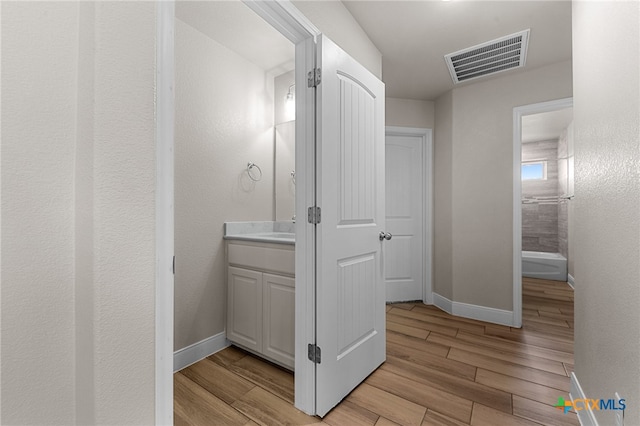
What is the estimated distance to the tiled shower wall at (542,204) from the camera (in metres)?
5.19

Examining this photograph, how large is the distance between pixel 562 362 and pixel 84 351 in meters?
2.81

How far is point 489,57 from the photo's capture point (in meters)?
2.56

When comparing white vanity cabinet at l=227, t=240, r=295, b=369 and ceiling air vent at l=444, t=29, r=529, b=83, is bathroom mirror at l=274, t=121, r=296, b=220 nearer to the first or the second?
white vanity cabinet at l=227, t=240, r=295, b=369

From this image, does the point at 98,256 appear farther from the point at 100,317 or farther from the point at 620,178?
the point at 620,178

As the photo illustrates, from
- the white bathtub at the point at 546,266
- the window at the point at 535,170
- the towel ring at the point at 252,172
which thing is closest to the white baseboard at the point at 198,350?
the towel ring at the point at 252,172

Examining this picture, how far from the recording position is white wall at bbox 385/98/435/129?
346 centimetres

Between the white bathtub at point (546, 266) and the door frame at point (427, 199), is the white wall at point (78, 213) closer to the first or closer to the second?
the door frame at point (427, 199)

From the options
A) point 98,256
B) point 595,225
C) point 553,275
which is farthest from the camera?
point 553,275

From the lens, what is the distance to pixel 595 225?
4.19ft

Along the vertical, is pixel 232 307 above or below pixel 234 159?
below

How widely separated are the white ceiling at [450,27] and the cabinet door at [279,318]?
196cm

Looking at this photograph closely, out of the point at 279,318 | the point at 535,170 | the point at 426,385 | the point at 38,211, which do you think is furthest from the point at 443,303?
the point at 535,170

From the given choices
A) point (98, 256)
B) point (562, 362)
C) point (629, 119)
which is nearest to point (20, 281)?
Result: point (98, 256)

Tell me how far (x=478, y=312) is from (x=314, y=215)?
240 centimetres
